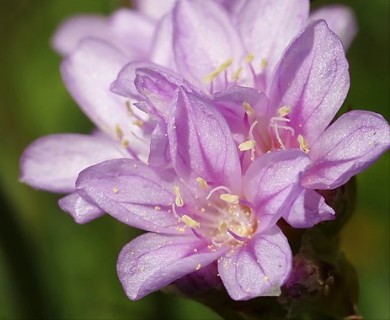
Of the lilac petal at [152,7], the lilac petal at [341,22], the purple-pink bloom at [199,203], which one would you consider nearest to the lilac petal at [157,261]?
the purple-pink bloom at [199,203]

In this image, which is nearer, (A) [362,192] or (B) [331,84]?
(B) [331,84]

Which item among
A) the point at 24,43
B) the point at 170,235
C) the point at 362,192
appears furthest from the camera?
the point at 24,43

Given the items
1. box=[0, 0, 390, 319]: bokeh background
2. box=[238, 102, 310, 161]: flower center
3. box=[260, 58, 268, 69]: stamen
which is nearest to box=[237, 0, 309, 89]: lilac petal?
box=[260, 58, 268, 69]: stamen

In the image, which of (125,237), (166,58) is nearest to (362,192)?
(125,237)

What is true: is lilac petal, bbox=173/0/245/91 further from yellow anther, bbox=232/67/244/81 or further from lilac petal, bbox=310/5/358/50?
lilac petal, bbox=310/5/358/50

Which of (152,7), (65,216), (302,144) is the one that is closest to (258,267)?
(302,144)

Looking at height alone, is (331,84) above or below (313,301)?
above

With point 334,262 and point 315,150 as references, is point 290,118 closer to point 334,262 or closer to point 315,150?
point 315,150
